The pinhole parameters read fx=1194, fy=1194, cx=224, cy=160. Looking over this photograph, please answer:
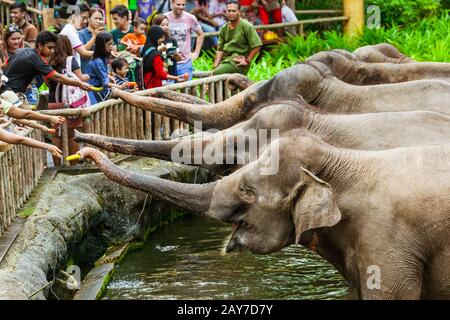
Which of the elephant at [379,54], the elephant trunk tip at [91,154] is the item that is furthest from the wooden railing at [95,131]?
the elephant at [379,54]

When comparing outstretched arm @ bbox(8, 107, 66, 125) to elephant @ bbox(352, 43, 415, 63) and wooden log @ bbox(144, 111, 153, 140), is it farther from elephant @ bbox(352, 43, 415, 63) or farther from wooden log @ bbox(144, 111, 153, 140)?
elephant @ bbox(352, 43, 415, 63)

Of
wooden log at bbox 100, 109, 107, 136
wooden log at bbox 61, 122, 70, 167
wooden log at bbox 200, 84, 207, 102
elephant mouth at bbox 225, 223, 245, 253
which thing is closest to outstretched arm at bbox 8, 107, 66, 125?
wooden log at bbox 61, 122, 70, 167

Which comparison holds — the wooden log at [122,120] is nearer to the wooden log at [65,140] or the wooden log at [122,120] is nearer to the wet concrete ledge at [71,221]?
the wet concrete ledge at [71,221]

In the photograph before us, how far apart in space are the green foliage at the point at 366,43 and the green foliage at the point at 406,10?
553 mm

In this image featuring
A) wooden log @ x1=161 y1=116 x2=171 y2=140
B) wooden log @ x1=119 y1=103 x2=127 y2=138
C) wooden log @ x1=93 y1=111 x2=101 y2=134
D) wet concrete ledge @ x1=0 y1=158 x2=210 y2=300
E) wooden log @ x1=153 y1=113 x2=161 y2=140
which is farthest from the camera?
wooden log @ x1=161 y1=116 x2=171 y2=140

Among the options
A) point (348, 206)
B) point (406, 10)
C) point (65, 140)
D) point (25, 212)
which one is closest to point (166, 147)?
point (25, 212)

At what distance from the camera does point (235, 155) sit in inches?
405

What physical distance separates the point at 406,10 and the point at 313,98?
13690mm

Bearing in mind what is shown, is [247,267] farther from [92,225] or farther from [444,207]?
[444,207]

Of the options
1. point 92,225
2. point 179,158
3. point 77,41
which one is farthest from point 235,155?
A: point 77,41

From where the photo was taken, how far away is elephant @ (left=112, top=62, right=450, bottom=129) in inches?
426

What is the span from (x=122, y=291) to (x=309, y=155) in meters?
3.32

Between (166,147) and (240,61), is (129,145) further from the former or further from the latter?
(240,61)

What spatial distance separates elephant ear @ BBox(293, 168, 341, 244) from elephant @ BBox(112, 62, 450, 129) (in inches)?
107
